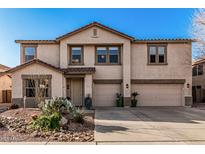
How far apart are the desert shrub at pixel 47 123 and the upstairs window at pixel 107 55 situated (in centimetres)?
1085

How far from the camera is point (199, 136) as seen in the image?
7621 mm

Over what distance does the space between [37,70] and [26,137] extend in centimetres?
1085

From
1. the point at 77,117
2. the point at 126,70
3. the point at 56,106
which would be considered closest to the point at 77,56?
the point at 126,70

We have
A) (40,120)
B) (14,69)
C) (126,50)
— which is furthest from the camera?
(126,50)

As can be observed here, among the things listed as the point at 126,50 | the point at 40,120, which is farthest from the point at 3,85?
the point at 40,120

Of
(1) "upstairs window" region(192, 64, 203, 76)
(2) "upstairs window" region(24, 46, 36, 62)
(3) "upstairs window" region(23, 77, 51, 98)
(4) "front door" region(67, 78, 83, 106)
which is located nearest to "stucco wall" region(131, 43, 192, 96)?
(4) "front door" region(67, 78, 83, 106)

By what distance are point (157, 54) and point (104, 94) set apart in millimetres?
6269

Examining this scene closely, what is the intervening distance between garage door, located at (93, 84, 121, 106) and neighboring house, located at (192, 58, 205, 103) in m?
10.8

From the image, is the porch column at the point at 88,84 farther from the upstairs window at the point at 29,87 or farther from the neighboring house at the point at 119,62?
the upstairs window at the point at 29,87

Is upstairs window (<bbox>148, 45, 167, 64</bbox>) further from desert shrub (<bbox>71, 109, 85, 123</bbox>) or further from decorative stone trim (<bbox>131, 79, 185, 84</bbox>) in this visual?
desert shrub (<bbox>71, 109, 85, 123</bbox>)

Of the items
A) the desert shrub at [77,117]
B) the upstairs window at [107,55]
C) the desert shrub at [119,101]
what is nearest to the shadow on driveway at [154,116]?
the desert shrub at [77,117]

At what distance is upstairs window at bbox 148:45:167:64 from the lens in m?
19.2
